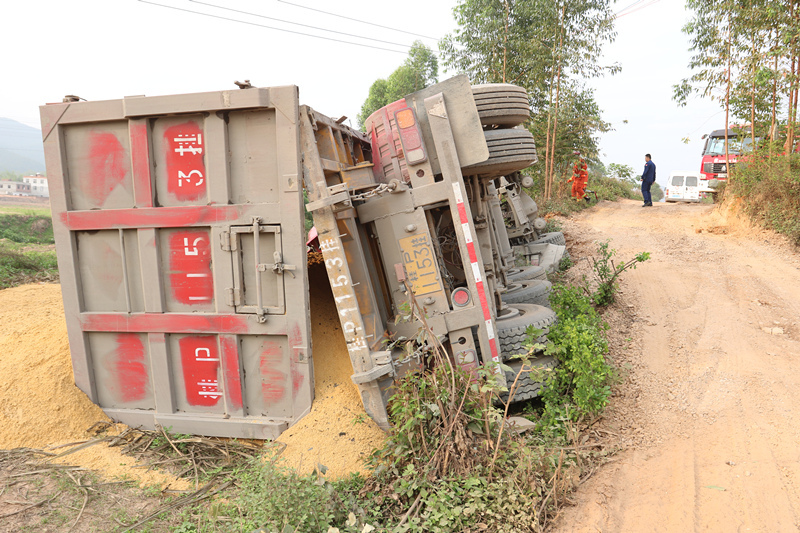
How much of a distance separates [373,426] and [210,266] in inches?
69.4

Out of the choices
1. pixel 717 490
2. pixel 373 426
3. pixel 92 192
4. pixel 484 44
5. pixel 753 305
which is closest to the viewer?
pixel 717 490

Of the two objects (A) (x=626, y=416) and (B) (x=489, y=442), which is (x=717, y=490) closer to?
(A) (x=626, y=416)

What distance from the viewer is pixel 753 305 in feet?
20.9

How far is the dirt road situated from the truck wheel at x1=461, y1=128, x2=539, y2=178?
2.34m

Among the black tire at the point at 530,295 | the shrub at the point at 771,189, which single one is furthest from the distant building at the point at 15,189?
the shrub at the point at 771,189

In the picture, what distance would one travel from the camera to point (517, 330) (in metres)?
4.46

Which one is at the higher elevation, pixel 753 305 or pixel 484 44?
pixel 484 44

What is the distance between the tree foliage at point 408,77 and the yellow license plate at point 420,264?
27.8 m

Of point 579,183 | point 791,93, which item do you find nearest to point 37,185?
point 579,183

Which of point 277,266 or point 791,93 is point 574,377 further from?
point 791,93

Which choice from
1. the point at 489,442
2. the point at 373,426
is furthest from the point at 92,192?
the point at 489,442

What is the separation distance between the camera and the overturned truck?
3822 mm

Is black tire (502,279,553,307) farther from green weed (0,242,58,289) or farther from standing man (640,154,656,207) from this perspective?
standing man (640,154,656,207)

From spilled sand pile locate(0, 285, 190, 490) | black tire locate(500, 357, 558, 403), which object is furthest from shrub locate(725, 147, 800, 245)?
spilled sand pile locate(0, 285, 190, 490)
